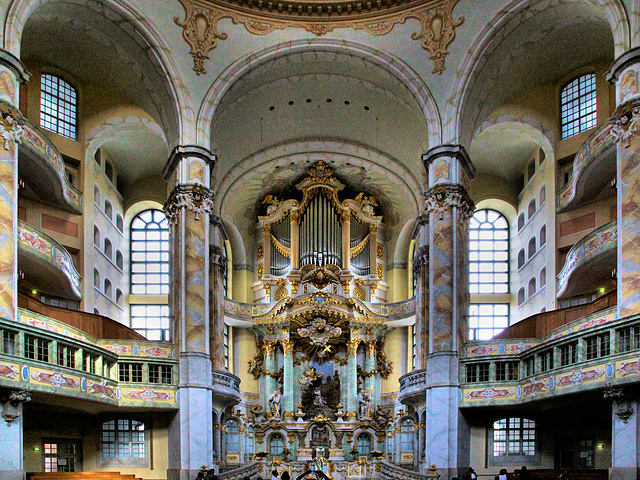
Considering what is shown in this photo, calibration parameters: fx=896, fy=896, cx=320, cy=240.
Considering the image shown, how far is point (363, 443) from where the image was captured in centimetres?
4088

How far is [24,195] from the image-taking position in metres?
32.5

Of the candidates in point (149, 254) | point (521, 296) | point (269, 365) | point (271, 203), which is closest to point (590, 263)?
point (521, 296)

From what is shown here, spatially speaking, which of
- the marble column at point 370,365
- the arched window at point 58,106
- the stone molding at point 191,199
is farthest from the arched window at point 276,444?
the arched window at point 58,106

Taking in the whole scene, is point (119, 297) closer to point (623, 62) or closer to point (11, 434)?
point (11, 434)

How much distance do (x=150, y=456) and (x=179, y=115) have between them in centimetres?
1189

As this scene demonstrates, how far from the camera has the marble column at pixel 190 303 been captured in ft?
96.1

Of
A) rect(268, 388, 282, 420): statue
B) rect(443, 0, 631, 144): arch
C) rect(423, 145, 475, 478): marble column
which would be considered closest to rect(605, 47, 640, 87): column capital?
rect(443, 0, 631, 144): arch

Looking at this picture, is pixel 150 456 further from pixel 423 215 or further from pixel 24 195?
pixel 423 215

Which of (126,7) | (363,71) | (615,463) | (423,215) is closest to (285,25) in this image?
(363,71)

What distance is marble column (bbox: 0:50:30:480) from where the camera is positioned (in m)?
21.7

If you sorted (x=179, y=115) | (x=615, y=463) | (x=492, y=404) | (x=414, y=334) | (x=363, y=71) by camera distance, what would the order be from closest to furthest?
(x=615, y=463) → (x=492, y=404) → (x=179, y=115) → (x=363, y=71) → (x=414, y=334)

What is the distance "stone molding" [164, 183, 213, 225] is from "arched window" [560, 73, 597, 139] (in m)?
14.5

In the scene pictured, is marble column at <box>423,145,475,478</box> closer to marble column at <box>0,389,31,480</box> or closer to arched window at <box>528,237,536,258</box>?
arched window at <box>528,237,536,258</box>

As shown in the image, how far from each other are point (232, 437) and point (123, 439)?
9.64m
